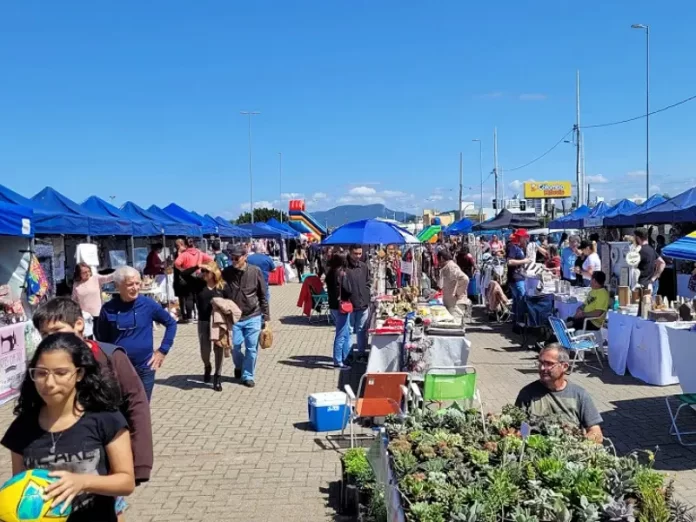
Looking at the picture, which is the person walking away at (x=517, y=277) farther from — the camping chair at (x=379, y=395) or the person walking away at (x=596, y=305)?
the camping chair at (x=379, y=395)

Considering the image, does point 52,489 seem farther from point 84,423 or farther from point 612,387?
point 612,387

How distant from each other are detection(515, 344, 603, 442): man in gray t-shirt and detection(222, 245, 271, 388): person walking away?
4.47m

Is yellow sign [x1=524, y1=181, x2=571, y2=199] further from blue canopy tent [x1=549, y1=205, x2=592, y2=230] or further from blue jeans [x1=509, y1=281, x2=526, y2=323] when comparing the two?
blue jeans [x1=509, y1=281, x2=526, y2=323]

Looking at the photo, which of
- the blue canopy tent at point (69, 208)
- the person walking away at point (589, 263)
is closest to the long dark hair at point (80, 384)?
the blue canopy tent at point (69, 208)

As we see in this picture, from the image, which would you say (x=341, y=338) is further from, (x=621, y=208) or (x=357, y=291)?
(x=621, y=208)

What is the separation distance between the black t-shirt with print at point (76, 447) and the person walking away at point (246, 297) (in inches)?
235

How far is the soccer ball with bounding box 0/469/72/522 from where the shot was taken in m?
2.19

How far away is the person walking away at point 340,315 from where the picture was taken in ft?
31.1

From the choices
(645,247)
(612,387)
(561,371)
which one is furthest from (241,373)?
(645,247)

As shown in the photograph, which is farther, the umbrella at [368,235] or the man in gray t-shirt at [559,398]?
the umbrella at [368,235]

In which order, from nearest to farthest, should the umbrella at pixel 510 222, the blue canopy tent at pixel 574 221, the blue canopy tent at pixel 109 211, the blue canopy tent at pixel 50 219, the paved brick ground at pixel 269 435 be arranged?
1. the paved brick ground at pixel 269 435
2. the blue canopy tent at pixel 50 219
3. the blue canopy tent at pixel 109 211
4. the umbrella at pixel 510 222
5. the blue canopy tent at pixel 574 221

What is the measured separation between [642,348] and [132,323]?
657cm

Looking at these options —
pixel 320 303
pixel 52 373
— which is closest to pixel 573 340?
pixel 320 303

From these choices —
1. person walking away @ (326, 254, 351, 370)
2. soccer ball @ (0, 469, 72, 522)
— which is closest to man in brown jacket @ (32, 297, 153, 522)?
soccer ball @ (0, 469, 72, 522)
